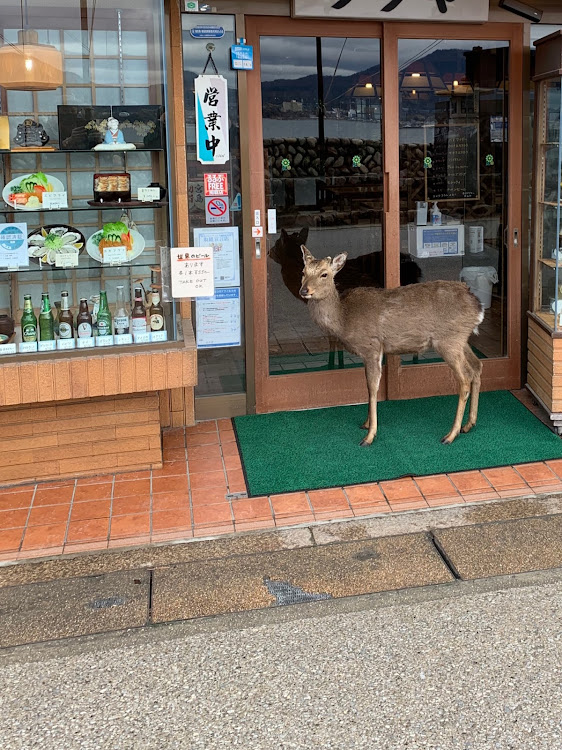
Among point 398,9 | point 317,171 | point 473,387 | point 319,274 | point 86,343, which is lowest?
point 473,387

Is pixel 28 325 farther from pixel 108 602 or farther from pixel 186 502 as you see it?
pixel 108 602

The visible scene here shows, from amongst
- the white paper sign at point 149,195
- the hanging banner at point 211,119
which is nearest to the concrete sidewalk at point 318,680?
the white paper sign at point 149,195

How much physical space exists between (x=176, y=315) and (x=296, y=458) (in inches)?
55.5

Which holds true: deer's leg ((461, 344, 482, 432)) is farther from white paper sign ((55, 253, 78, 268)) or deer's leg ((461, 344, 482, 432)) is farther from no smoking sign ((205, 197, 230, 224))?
white paper sign ((55, 253, 78, 268))

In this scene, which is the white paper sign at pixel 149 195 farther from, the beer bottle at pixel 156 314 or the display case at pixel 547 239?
the display case at pixel 547 239

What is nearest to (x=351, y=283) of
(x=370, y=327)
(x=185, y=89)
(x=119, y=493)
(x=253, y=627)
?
(x=370, y=327)

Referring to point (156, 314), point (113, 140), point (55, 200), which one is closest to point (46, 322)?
point (156, 314)

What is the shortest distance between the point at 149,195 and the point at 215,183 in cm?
98

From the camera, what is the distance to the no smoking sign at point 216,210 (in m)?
6.95

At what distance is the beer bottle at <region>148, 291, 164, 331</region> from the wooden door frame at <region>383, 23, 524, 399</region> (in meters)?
2.23

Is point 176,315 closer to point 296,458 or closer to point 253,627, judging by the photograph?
point 296,458

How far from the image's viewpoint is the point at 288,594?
15.0ft

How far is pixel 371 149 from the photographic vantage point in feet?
23.6

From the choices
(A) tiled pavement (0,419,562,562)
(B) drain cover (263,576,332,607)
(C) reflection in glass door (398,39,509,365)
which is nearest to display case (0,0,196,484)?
(A) tiled pavement (0,419,562,562)
